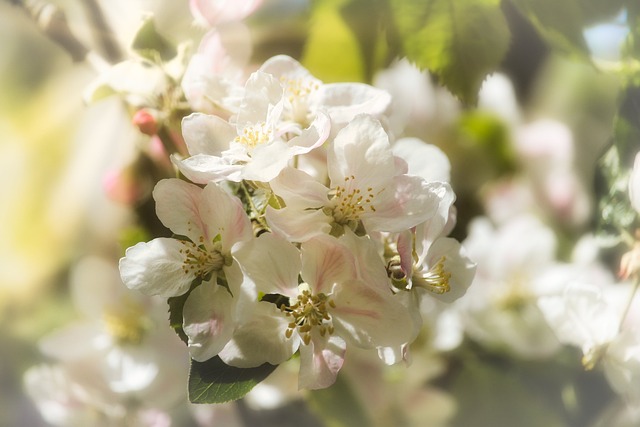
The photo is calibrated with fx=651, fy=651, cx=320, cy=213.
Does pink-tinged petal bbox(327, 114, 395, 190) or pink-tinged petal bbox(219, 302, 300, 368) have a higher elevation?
pink-tinged petal bbox(327, 114, 395, 190)

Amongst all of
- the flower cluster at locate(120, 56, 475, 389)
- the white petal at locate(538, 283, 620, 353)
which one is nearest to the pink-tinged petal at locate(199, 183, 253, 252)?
the flower cluster at locate(120, 56, 475, 389)

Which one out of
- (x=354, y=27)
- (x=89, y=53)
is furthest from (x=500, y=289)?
(x=89, y=53)

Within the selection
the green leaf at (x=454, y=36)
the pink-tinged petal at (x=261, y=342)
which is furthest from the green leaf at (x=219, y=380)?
the green leaf at (x=454, y=36)

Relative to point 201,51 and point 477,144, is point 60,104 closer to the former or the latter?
point 201,51

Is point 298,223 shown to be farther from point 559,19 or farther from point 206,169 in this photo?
point 559,19

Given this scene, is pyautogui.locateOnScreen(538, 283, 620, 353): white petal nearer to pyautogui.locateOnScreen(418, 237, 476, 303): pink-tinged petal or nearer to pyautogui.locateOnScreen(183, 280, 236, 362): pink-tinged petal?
pyautogui.locateOnScreen(418, 237, 476, 303): pink-tinged petal

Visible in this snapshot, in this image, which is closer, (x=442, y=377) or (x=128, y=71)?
(x=128, y=71)

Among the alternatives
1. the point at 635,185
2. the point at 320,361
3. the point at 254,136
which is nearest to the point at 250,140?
the point at 254,136
